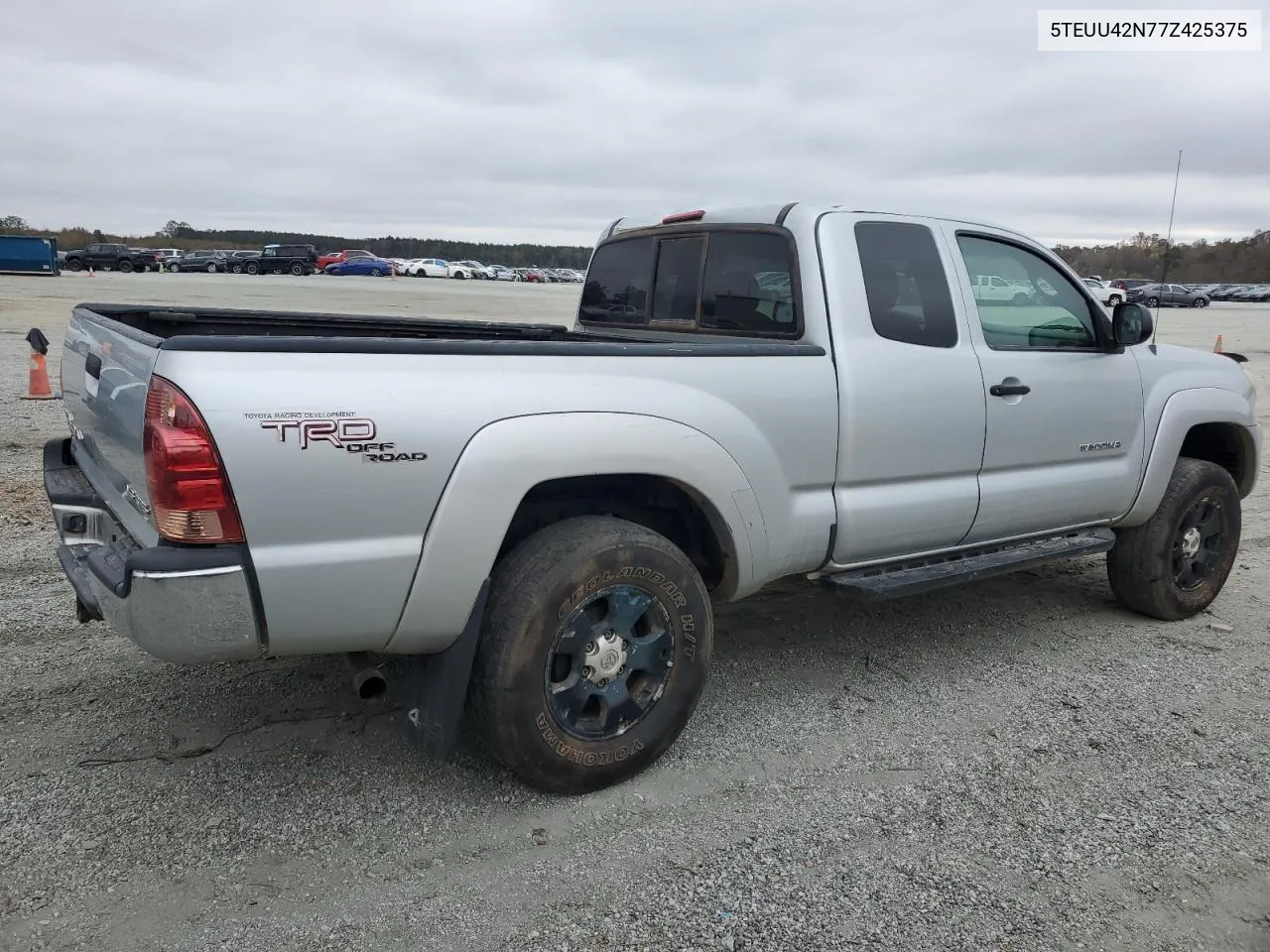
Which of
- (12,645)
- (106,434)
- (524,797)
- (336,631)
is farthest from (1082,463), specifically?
(12,645)

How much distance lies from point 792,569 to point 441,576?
1.43 meters

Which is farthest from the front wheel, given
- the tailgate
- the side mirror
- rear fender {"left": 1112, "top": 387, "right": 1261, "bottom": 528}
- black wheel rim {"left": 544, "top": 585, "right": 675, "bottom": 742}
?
rear fender {"left": 1112, "top": 387, "right": 1261, "bottom": 528}

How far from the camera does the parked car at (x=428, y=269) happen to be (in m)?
67.6

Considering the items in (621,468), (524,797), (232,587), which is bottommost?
(524,797)

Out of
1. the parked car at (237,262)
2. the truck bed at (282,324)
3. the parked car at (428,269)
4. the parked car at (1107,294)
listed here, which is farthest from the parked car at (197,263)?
the truck bed at (282,324)

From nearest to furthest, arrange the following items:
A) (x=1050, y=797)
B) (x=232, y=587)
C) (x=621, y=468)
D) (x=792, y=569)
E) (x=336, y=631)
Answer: (x=232, y=587) < (x=336, y=631) < (x=621, y=468) < (x=1050, y=797) < (x=792, y=569)

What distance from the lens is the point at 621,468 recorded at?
3084mm

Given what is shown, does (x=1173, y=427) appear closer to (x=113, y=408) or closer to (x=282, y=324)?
(x=282, y=324)

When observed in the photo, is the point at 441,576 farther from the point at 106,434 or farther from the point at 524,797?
the point at 106,434

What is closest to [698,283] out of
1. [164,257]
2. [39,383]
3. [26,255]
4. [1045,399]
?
[1045,399]

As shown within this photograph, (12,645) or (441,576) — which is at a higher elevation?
(441,576)

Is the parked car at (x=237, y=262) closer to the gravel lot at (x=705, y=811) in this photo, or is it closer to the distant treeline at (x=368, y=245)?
the distant treeline at (x=368, y=245)

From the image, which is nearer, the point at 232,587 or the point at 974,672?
the point at 232,587

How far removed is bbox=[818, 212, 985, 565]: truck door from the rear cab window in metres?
0.23
